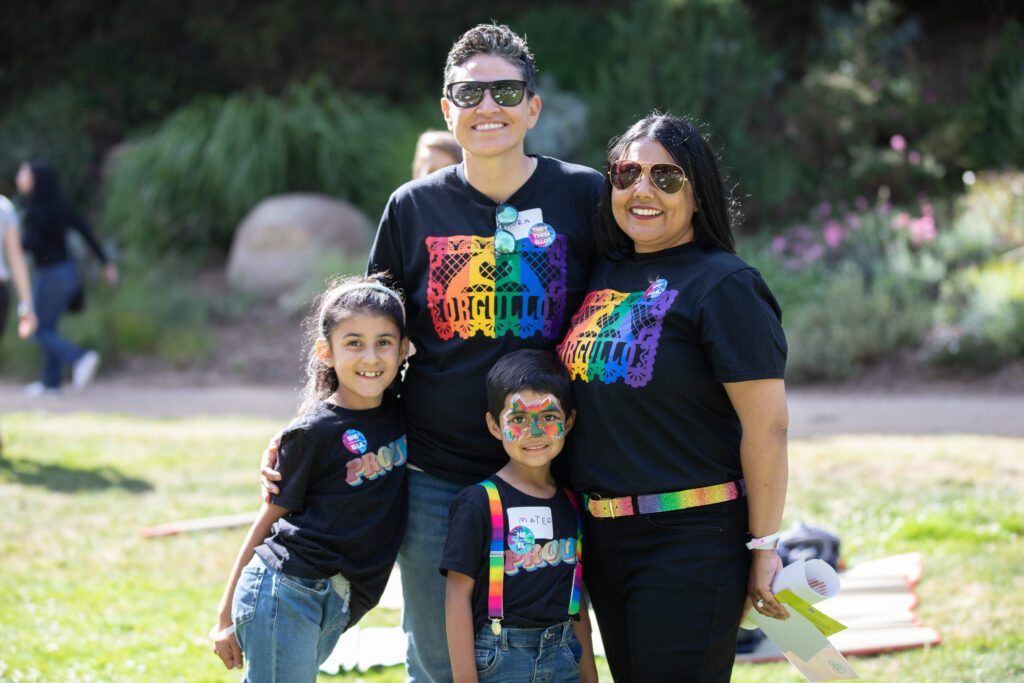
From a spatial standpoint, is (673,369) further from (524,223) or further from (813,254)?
(813,254)

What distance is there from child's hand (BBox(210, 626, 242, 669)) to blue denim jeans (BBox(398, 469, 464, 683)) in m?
0.47

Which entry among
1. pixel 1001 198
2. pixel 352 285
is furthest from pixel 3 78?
pixel 352 285

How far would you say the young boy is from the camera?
254 centimetres

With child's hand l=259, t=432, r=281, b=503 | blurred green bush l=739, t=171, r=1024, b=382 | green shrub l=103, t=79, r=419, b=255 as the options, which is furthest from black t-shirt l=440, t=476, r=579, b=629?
green shrub l=103, t=79, r=419, b=255

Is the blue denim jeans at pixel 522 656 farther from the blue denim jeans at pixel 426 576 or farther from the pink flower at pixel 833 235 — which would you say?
the pink flower at pixel 833 235

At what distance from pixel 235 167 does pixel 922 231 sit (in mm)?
8349

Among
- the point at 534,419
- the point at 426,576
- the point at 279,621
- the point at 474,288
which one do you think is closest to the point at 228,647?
the point at 279,621

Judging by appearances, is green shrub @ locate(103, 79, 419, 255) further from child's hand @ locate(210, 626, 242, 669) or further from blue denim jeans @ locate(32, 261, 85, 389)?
child's hand @ locate(210, 626, 242, 669)

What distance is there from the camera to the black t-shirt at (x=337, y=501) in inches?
105

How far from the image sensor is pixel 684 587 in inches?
97.6

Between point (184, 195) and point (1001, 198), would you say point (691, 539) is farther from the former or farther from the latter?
point (184, 195)

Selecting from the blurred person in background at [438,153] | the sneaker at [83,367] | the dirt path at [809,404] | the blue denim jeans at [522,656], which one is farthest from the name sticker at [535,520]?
the sneaker at [83,367]

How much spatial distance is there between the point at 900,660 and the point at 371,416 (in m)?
2.44

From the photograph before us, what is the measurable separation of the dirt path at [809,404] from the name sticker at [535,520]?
4.71 meters
